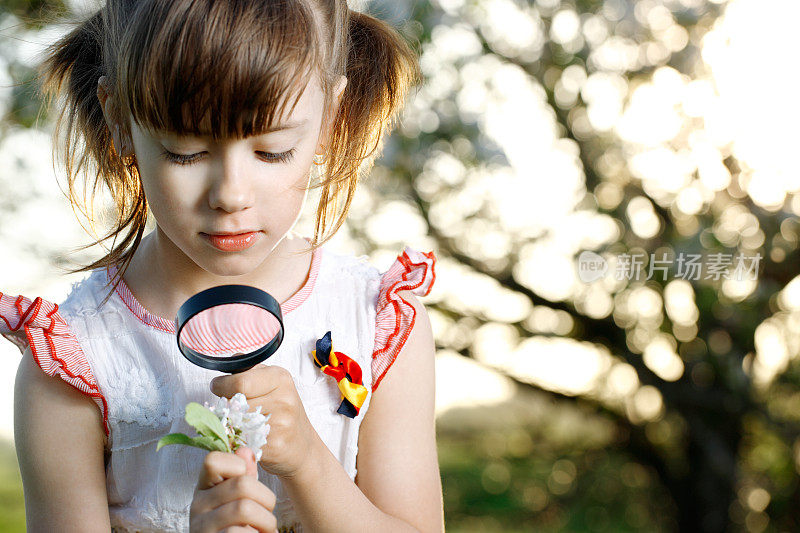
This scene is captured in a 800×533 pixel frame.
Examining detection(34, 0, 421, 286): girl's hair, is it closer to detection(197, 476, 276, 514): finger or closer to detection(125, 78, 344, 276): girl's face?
detection(125, 78, 344, 276): girl's face

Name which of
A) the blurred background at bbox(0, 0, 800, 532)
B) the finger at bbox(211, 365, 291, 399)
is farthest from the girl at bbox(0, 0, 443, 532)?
the blurred background at bbox(0, 0, 800, 532)

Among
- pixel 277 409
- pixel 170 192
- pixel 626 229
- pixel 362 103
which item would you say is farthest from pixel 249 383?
pixel 626 229

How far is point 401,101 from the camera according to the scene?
1528mm

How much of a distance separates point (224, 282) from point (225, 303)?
34 centimetres

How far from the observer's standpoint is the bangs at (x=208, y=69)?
1.03m

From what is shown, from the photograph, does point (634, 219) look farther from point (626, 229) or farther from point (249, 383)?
point (249, 383)

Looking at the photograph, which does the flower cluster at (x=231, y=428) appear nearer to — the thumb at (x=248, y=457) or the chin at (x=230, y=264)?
the thumb at (x=248, y=457)

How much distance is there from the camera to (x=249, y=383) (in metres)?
1.03

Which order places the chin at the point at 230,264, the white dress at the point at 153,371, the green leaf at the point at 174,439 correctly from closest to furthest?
the green leaf at the point at 174,439 < the chin at the point at 230,264 < the white dress at the point at 153,371

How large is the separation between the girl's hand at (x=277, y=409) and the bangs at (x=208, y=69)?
1.04ft

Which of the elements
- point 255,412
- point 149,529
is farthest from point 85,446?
point 255,412

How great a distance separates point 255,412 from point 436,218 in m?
2.87

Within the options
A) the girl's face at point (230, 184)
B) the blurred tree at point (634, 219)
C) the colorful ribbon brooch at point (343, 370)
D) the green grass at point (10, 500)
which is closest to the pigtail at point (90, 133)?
the girl's face at point (230, 184)

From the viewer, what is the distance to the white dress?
1242mm
